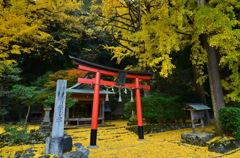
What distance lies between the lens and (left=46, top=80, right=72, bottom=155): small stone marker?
4.43 meters

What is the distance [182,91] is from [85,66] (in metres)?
8.21

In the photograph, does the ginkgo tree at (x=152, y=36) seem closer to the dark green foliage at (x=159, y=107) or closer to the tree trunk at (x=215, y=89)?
the dark green foliage at (x=159, y=107)

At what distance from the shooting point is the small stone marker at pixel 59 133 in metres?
4.43

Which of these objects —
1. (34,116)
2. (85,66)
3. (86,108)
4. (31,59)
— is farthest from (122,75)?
(31,59)

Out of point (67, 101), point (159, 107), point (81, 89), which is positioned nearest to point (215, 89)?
point (159, 107)

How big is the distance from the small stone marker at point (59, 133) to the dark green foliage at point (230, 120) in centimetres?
641

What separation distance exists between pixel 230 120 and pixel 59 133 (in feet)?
22.4

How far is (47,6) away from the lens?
1052 cm

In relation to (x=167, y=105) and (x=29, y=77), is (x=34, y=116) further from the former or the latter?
(x=167, y=105)

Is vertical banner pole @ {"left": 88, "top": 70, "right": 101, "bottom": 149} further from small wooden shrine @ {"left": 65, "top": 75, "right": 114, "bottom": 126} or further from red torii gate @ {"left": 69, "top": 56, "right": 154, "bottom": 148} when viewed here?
small wooden shrine @ {"left": 65, "top": 75, "right": 114, "bottom": 126}

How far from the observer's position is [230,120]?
5637mm

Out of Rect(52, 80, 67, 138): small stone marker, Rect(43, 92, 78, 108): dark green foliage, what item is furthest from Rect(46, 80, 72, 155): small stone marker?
Rect(43, 92, 78, 108): dark green foliage

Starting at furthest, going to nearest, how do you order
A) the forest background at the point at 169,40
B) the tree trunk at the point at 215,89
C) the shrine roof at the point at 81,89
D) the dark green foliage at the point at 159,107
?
the shrine roof at the point at 81,89 < the dark green foliage at the point at 159,107 < the tree trunk at the point at 215,89 < the forest background at the point at 169,40

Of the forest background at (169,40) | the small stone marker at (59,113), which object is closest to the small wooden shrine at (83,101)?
the forest background at (169,40)
